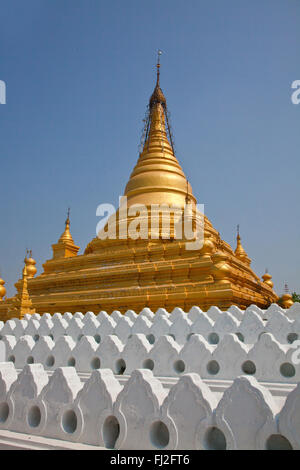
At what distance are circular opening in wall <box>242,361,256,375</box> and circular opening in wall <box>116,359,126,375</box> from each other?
6.99ft

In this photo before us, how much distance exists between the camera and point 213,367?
5816 millimetres

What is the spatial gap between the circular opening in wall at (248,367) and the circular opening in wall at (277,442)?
290 centimetres

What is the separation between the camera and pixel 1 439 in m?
3.51

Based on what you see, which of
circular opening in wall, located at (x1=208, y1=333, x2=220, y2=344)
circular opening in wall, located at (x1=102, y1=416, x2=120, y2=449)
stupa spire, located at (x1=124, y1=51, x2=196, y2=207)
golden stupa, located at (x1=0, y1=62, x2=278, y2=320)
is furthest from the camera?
stupa spire, located at (x1=124, y1=51, x2=196, y2=207)

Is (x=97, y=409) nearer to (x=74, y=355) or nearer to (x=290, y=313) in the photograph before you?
(x=74, y=355)

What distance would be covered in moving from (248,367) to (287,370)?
59 cm

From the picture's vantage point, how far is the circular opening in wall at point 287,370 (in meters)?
5.29

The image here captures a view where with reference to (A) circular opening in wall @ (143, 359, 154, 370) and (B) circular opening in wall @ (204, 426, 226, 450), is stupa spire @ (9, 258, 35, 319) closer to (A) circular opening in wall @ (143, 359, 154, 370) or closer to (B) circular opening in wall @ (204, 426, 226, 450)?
(A) circular opening in wall @ (143, 359, 154, 370)

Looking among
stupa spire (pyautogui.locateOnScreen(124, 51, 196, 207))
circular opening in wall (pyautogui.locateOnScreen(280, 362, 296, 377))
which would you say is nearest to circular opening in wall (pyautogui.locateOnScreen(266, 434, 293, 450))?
circular opening in wall (pyautogui.locateOnScreen(280, 362, 296, 377))

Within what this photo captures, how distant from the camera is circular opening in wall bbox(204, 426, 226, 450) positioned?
9.67 ft

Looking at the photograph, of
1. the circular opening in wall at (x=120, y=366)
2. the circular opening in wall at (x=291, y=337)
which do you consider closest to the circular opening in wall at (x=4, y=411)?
the circular opening in wall at (x=120, y=366)

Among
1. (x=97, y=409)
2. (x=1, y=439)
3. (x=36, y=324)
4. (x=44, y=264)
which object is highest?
(x=44, y=264)

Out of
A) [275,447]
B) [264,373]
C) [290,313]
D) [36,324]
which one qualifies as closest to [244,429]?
[275,447]

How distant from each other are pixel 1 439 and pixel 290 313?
273 inches
